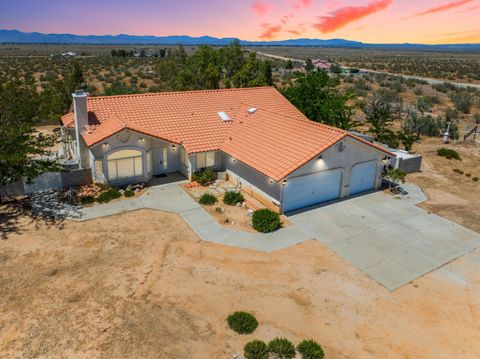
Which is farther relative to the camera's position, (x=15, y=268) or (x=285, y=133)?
(x=285, y=133)

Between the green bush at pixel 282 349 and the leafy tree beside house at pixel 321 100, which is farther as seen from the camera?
the leafy tree beside house at pixel 321 100

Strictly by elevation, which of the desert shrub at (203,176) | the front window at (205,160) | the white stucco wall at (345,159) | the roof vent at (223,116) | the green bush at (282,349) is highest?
the roof vent at (223,116)

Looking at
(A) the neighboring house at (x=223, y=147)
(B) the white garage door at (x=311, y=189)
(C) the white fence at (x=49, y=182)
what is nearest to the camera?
(B) the white garage door at (x=311, y=189)

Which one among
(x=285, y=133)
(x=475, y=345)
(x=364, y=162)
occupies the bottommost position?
(x=475, y=345)

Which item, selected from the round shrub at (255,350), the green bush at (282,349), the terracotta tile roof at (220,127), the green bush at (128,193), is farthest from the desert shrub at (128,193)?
the green bush at (282,349)

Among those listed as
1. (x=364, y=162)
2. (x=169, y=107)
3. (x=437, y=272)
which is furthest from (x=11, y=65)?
(x=437, y=272)

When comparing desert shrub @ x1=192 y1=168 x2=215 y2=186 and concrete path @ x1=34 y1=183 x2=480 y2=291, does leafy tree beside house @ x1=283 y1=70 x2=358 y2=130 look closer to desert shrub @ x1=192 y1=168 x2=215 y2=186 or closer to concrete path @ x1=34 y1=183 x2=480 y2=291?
concrete path @ x1=34 y1=183 x2=480 y2=291

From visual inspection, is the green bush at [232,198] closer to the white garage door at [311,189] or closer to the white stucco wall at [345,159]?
the white garage door at [311,189]

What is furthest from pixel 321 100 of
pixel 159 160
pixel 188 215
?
pixel 188 215

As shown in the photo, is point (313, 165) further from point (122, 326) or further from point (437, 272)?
point (122, 326)
